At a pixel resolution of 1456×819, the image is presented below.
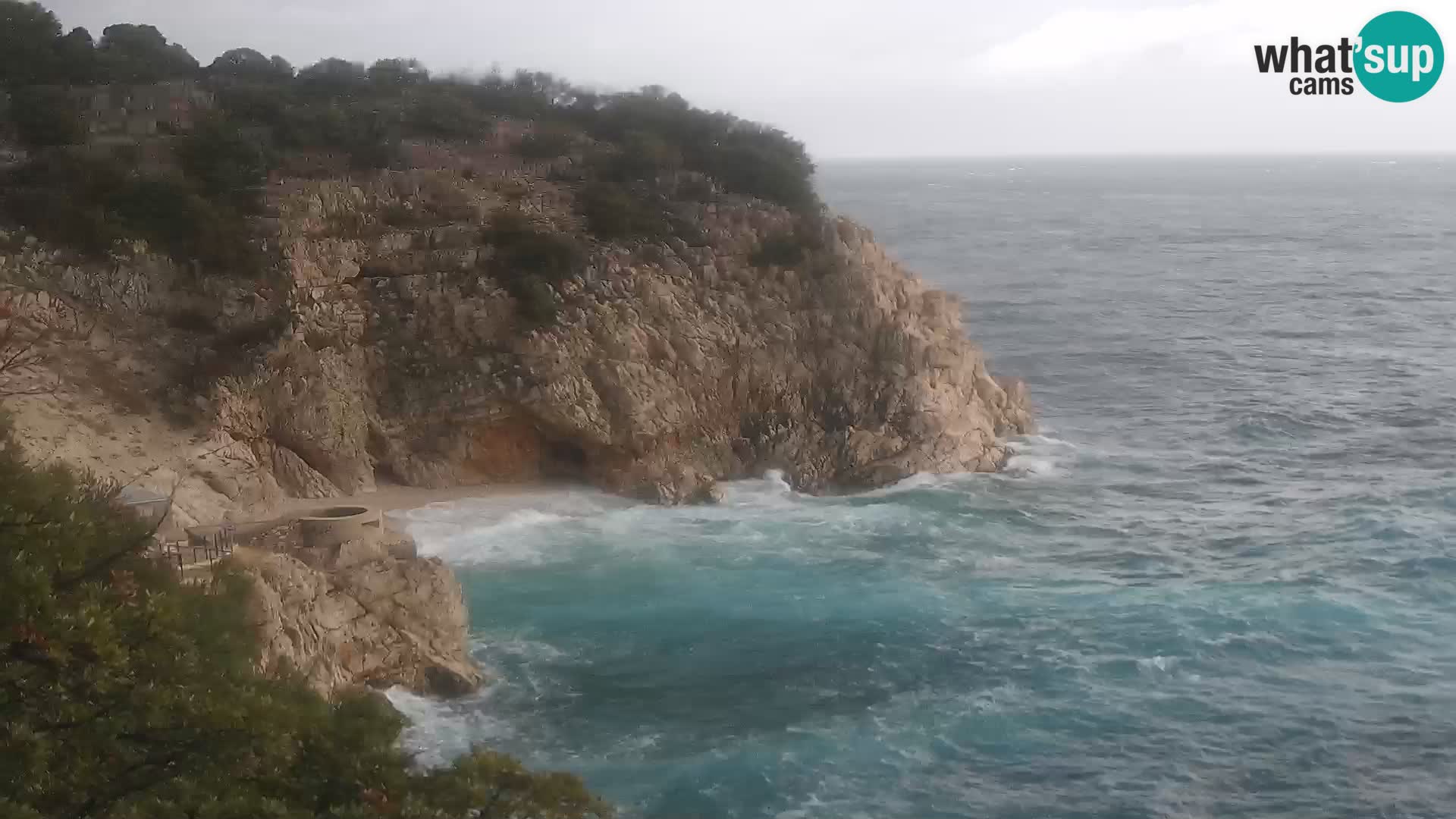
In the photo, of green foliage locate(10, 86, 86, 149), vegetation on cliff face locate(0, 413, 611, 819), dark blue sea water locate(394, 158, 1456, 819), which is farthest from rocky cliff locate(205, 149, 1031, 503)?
vegetation on cliff face locate(0, 413, 611, 819)

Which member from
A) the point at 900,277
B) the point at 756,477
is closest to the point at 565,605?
the point at 756,477

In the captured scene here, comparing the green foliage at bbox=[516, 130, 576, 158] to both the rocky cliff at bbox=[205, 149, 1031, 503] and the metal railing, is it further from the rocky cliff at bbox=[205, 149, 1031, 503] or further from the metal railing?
the metal railing

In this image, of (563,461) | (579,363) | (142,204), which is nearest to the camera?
(142,204)

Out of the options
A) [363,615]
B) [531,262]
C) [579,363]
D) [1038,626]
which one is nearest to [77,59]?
[531,262]

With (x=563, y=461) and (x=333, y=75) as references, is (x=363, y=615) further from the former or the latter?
(x=333, y=75)

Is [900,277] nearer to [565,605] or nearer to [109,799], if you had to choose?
[565,605]

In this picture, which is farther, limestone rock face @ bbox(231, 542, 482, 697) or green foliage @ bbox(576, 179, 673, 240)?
green foliage @ bbox(576, 179, 673, 240)

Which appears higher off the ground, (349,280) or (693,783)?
(349,280)
